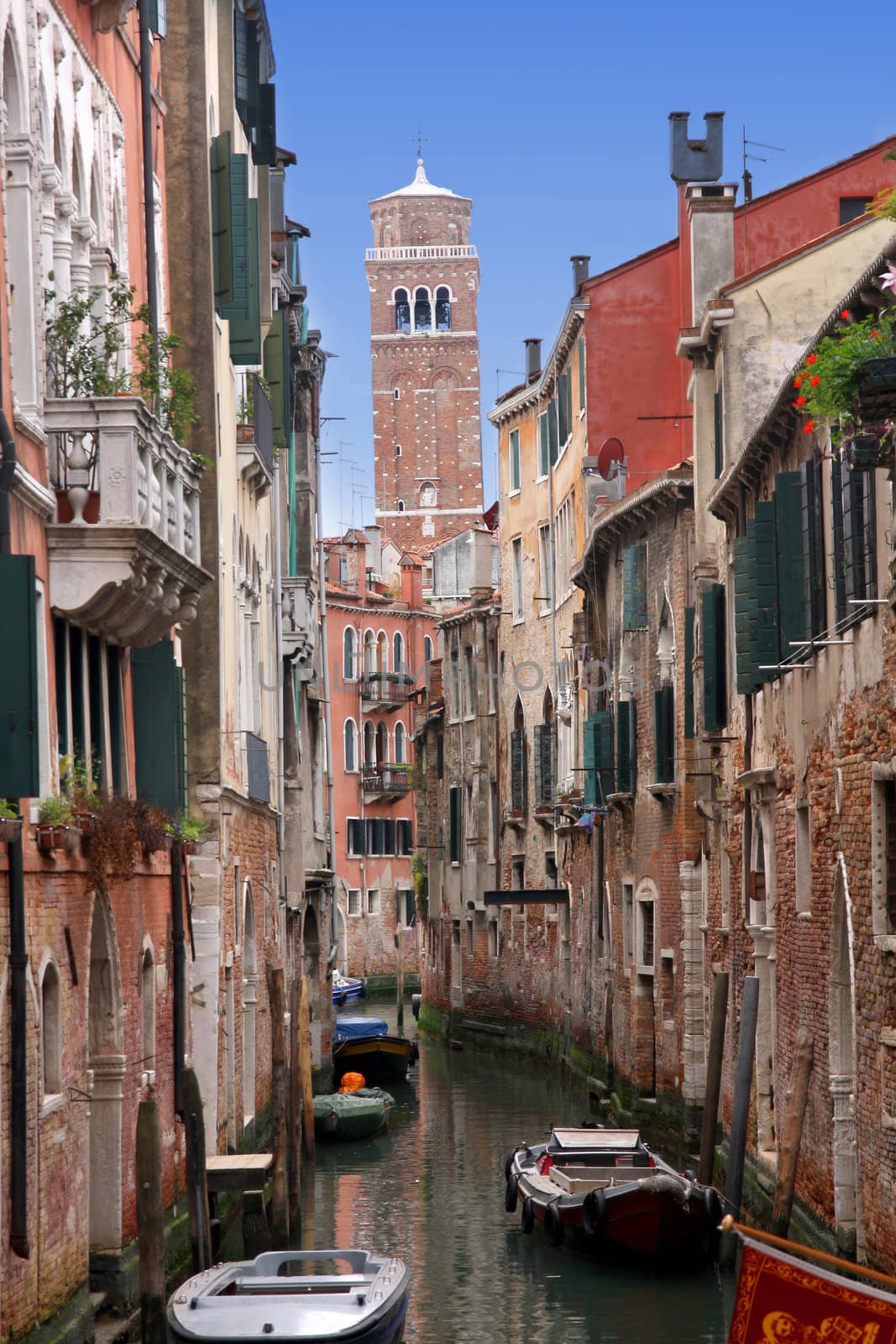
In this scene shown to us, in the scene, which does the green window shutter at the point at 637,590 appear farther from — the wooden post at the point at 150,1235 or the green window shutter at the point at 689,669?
the wooden post at the point at 150,1235

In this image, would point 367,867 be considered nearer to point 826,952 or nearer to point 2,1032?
point 826,952

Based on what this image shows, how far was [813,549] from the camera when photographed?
1634cm

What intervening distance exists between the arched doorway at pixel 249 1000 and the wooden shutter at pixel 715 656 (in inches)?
204

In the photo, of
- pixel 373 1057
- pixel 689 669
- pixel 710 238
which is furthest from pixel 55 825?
pixel 373 1057

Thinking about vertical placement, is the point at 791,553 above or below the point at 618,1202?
above

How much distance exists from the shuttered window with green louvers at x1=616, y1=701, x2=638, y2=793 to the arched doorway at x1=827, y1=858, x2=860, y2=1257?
496 inches

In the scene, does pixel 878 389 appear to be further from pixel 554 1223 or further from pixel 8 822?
pixel 554 1223

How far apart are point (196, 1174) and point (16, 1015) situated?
18.5 ft

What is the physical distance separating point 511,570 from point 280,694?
17199 mm

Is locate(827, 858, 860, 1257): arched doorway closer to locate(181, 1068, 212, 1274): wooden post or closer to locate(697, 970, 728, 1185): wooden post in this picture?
locate(697, 970, 728, 1185): wooden post

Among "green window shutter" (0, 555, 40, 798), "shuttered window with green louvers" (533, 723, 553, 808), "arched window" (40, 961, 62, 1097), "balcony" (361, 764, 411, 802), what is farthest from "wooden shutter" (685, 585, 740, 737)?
"balcony" (361, 764, 411, 802)

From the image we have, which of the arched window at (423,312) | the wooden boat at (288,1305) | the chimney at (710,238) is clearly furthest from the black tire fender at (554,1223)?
the arched window at (423,312)

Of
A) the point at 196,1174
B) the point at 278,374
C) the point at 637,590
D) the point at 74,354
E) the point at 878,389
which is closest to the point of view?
the point at 878,389

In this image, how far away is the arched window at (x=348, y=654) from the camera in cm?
6331
